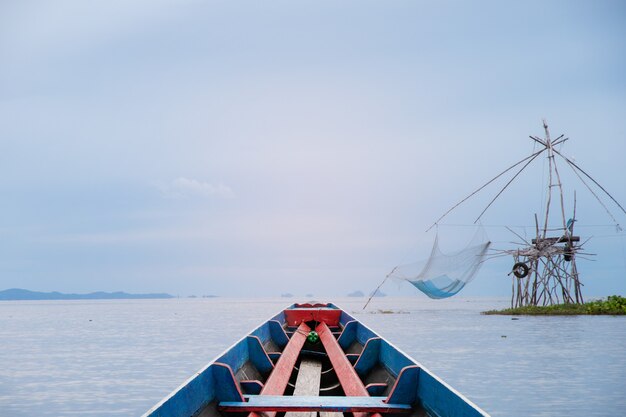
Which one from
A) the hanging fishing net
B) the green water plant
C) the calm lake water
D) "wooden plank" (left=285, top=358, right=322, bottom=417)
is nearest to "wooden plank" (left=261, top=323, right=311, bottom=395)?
"wooden plank" (left=285, top=358, right=322, bottom=417)

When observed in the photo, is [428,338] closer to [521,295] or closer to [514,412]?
[521,295]

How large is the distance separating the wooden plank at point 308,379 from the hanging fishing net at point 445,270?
52.6 feet

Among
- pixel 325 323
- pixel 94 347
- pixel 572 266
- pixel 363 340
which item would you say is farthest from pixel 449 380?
pixel 572 266

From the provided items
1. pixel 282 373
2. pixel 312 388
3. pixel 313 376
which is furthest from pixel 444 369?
pixel 282 373

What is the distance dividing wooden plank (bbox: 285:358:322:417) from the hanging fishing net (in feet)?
52.6

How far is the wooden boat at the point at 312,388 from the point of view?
352 centimetres

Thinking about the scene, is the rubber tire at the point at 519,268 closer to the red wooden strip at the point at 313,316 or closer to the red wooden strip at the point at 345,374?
the red wooden strip at the point at 313,316

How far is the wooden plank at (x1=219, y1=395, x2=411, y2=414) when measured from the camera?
3.71 metres

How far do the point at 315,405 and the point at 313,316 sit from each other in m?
6.40

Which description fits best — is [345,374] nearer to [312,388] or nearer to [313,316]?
[312,388]

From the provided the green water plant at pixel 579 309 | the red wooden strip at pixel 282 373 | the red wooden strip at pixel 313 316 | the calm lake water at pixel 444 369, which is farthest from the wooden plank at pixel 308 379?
the green water plant at pixel 579 309

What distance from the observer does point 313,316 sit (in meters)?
10.1

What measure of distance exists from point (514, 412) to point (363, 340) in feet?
12.8

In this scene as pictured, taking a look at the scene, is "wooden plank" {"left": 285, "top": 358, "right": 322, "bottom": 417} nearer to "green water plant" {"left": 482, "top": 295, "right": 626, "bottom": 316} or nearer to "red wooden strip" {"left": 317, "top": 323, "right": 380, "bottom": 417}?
"red wooden strip" {"left": 317, "top": 323, "right": 380, "bottom": 417}
